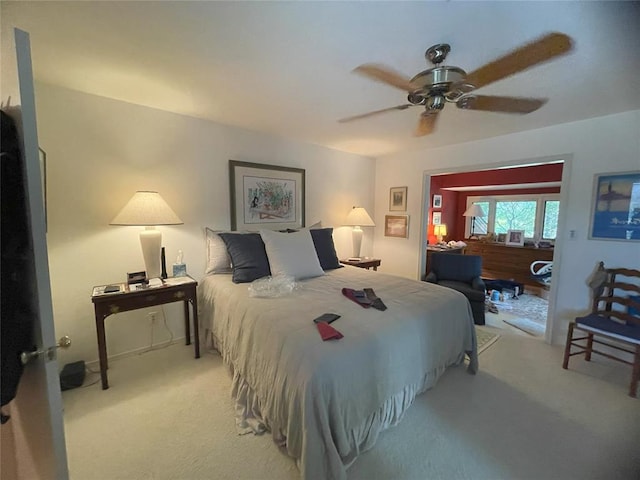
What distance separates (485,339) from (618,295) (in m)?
1.22

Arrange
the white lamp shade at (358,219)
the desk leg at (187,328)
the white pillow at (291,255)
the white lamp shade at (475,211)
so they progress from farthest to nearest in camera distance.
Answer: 1. the white lamp shade at (475,211)
2. the white lamp shade at (358,219)
3. the desk leg at (187,328)
4. the white pillow at (291,255)

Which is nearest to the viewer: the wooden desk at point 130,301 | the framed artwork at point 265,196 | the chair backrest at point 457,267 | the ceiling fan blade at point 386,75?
the ceiling fan blade at point 386,75

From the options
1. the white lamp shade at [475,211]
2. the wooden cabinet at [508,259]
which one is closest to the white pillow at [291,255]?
the wooden cabinet at [508,259]

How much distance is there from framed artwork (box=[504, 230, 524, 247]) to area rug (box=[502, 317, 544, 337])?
254cm

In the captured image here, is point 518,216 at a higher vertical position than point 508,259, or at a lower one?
higher

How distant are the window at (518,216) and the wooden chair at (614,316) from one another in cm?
329

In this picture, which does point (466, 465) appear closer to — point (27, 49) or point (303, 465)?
point (303, 465)

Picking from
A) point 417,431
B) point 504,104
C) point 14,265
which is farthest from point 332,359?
point 504,104

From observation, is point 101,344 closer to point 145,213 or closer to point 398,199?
point 145,213

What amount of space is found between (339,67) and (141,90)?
5.17 feet

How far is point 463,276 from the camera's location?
363cm

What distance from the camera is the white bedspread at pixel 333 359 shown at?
4.13 ft

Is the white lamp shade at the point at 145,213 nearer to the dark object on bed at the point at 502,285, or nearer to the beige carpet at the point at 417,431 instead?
the beige carpet at the point at 417,431

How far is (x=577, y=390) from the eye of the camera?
205 cm
